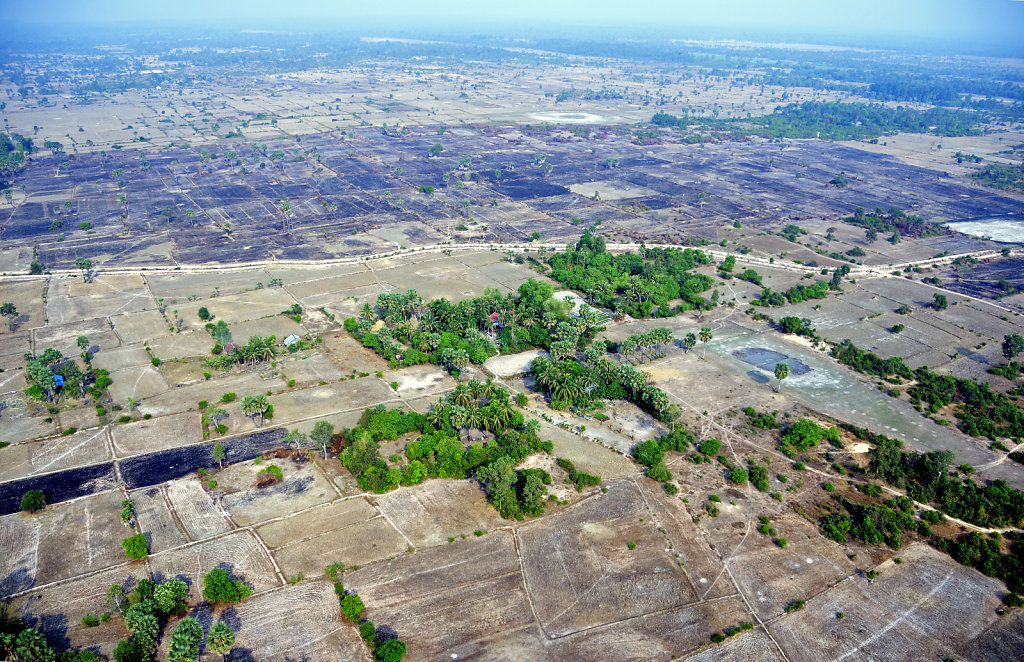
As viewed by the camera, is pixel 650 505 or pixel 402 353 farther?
pixel 402 353

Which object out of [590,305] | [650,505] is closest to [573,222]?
[590,305]

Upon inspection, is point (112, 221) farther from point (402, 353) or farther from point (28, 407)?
point (402, 353)

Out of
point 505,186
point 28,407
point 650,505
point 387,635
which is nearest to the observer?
point 387,635

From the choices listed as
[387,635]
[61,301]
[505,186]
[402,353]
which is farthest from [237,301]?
[505,186]

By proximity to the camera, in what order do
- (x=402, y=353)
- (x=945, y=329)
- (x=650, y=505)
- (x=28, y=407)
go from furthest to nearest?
1. (x=945, y=329)
2. (x=402, y=353)
3. (x=28, y=407)
4. (x=650, y=505)

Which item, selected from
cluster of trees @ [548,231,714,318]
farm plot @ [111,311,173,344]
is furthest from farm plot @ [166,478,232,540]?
cluster of trees @ [548,231,714,318]

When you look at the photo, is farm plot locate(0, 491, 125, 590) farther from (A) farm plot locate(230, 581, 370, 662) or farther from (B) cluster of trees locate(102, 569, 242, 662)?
(A) farm plot locate(230, 581, 370, 662)
